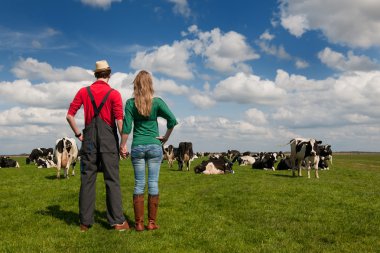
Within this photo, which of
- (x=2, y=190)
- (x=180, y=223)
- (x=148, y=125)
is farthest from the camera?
(x=2, y=190)

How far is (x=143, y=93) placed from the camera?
8531 mm

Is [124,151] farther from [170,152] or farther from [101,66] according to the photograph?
[170,152]

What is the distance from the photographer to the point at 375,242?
821 cm

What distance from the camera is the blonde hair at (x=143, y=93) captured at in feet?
27.8

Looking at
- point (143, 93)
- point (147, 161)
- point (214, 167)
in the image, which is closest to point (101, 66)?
point (143, 93)

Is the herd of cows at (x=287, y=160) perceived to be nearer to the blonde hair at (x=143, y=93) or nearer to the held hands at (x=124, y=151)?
the held hands at (x=124, y=151)

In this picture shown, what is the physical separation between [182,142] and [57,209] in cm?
1965

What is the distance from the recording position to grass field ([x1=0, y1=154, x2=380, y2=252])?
783cm

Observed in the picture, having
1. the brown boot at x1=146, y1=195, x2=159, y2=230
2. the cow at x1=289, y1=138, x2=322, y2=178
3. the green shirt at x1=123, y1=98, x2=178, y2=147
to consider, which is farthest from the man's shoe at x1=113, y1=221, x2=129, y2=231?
the cow at x1=289, y1=138, x2=322, y2=178

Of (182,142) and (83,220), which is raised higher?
(182,142)

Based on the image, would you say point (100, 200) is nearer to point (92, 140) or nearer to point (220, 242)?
point (92, 140)

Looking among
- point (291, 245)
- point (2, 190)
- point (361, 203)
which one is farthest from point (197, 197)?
point (2, 190)

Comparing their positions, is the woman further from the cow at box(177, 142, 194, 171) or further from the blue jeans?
the cow at box(177, 142, 194, 171)

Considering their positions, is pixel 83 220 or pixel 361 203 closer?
pixel 83 220
